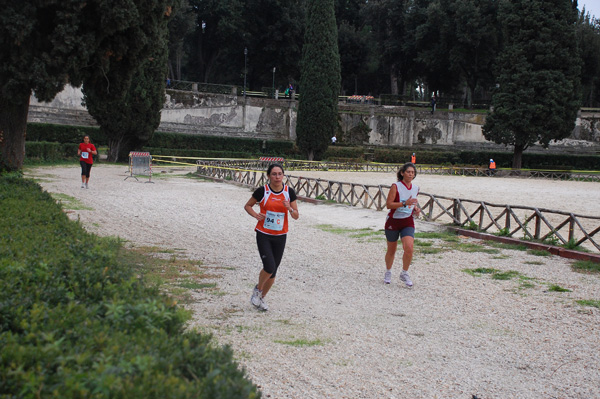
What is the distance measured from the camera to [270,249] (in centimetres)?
668

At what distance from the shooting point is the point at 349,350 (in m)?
5.38

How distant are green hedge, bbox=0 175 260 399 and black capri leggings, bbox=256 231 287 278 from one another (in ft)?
6.62

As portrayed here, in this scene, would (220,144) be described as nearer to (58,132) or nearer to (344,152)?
(344,152)

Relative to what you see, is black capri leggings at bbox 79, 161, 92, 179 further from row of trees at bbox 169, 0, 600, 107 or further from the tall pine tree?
row of trees at bbox 169, 0, 600, 107

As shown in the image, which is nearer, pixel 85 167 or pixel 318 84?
pixel 85 167

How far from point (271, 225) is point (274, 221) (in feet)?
0.19

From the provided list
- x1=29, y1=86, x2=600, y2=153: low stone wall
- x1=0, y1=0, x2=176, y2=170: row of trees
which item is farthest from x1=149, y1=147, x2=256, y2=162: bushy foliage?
x1=0, y1=0, x2=176, y2=170: row of trees

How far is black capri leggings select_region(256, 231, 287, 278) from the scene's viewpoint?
21.6 ft

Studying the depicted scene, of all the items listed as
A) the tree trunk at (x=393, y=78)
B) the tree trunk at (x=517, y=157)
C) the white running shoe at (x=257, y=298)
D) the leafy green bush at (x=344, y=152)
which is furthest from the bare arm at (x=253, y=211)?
the tree trunk at (x=393, y=78)

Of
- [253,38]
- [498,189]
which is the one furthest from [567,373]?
[253,38]

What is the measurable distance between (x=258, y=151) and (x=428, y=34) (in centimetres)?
2345

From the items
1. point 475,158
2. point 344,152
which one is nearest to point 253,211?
point 344,152

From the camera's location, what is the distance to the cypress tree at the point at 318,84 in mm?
45125

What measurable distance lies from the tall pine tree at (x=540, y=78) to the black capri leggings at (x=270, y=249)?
40.4 meters
